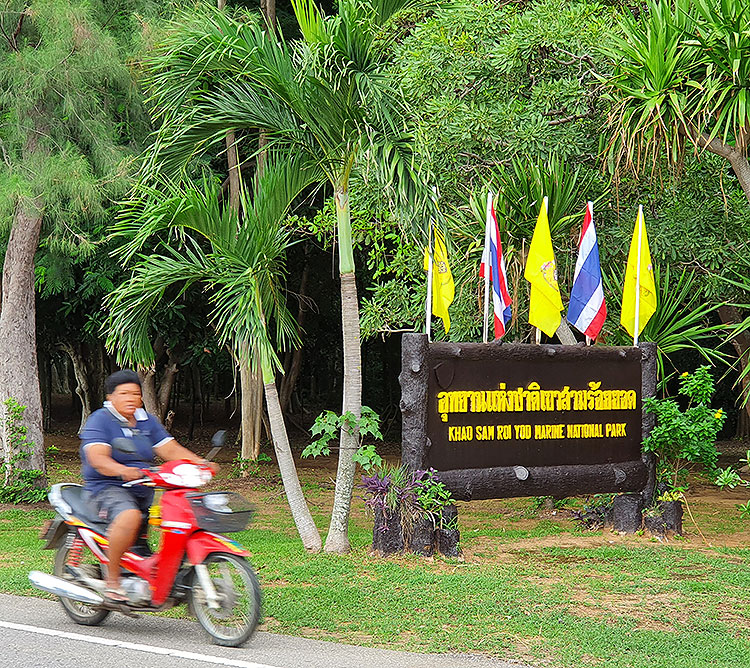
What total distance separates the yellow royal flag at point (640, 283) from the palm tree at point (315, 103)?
10.2ft

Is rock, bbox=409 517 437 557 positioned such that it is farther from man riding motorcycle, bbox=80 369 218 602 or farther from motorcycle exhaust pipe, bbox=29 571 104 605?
motorcycle exhaust pipe, bbox=29 571 104 605

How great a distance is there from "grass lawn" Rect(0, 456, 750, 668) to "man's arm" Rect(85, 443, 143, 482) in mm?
1433

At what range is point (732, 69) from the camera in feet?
29.3

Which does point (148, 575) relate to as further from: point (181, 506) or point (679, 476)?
point (679, 476)

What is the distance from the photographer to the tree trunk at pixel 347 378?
914cm

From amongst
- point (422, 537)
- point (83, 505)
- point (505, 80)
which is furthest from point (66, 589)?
point (505, 80)

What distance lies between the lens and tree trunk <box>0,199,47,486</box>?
1354 centimetres

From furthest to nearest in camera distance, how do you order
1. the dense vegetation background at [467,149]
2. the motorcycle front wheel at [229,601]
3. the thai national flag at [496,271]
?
the dense vegetation background at [467,149]
the thai national flag at [496,271]
the motorcycle front wheel at [229,601]

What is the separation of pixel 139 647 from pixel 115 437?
49.6 inches

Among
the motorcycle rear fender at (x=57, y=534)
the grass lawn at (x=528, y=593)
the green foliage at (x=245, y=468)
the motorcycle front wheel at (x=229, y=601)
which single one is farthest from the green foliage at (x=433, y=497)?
the green foliage at (x=245, y=468)

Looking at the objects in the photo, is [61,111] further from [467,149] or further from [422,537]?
[422,537]

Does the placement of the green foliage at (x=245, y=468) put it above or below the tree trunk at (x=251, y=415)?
below

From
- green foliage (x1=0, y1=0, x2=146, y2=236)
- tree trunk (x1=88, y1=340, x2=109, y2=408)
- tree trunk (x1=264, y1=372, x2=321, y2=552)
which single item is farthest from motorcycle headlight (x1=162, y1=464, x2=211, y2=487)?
tree trunk (x1=88, y1=340, x2=109, y2=408)

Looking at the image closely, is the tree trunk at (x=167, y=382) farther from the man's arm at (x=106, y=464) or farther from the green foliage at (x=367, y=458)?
the man's arm at (x=106, y=464)
